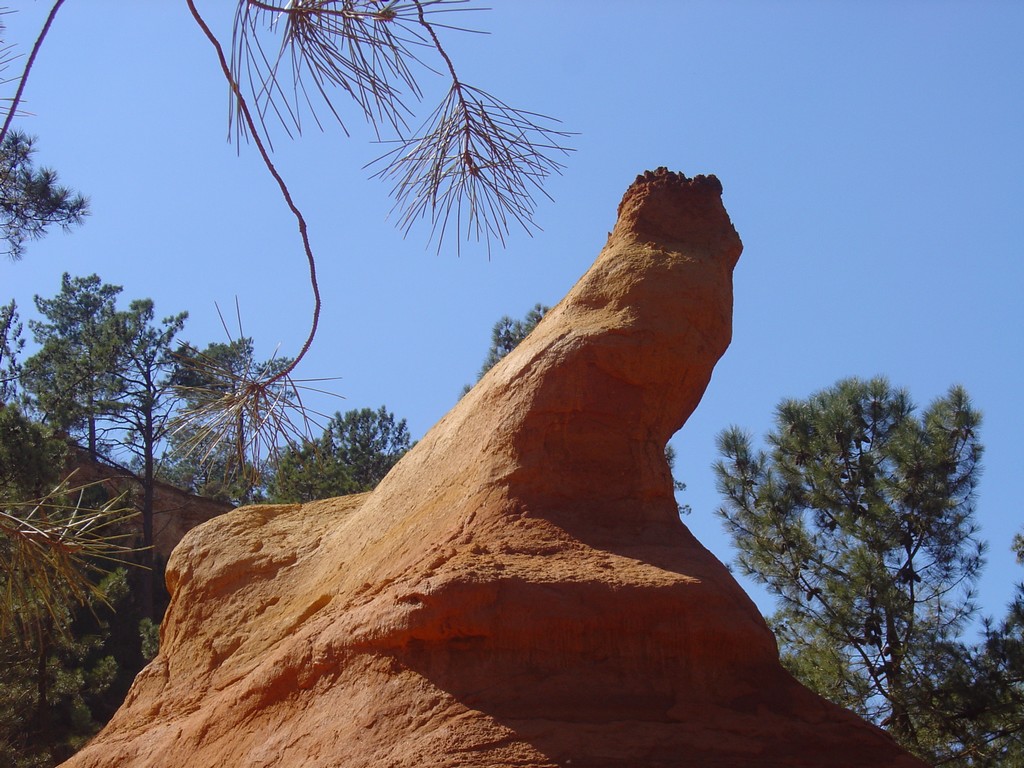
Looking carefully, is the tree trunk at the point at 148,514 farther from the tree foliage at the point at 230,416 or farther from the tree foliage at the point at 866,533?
the tree foliage at the point at 230,416

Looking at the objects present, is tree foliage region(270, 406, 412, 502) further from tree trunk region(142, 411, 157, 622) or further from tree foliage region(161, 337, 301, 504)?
tree foliage region(161, 337, 301, 504)

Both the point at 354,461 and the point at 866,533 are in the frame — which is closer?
the point at 866,533

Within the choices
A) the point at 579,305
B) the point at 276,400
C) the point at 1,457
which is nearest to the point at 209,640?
the point at 579,305

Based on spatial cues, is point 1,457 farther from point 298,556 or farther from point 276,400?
point 276,400

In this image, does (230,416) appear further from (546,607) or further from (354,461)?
(354,461)

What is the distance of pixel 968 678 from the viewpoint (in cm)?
1294

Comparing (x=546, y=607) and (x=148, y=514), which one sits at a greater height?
(x=148, y=514)

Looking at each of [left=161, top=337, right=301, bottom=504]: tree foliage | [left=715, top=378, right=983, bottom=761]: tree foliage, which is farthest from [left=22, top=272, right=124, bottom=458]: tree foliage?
[left=161, top=337, right=301, bottom=504]: tree foliage

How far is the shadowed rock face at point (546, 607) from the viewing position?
5742 millimetres

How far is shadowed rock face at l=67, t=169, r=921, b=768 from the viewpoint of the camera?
226 inches

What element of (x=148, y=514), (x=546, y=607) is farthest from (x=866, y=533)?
(x=148, y=514)

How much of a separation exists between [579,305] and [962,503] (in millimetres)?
9239

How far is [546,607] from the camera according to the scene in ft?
19.3

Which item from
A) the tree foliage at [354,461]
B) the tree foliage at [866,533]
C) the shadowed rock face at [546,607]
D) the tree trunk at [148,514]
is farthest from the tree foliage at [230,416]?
the tree trunk at [148,514]
